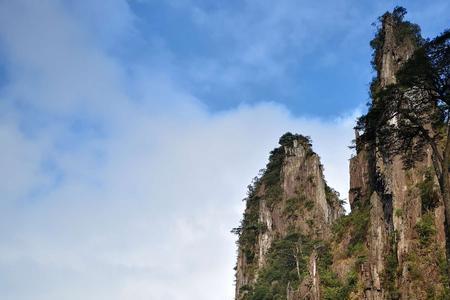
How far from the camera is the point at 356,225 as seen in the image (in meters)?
47.9

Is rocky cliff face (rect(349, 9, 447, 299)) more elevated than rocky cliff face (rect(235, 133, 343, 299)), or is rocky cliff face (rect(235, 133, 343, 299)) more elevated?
rocky cliff face (rect(235, 133, 343, 299))

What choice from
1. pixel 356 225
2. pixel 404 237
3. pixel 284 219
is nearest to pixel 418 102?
pixel 404 237

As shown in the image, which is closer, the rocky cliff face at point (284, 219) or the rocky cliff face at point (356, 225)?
the rocky cliff face at point (356, 225)

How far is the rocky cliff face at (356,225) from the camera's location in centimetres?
3444

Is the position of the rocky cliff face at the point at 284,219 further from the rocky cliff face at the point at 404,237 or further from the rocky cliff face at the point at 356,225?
the rocky cliff face at the point at 404,237

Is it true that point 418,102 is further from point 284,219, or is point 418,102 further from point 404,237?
point 284,219

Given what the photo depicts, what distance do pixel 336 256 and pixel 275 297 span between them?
76.3ft

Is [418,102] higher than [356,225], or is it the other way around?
[356,225]

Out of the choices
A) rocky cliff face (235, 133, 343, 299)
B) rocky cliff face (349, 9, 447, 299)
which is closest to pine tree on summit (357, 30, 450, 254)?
rocky cliff face (349, 9, 447, 299)

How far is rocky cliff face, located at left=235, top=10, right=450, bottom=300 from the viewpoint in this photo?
34438mm

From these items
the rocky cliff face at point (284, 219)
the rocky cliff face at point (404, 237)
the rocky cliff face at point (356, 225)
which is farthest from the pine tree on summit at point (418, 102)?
the rocky cliff face at point (284, 219)

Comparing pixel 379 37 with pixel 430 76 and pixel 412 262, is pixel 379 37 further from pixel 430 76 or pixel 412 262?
pixel 430 76

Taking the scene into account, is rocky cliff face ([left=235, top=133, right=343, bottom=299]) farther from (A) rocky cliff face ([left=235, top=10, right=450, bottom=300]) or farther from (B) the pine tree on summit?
(B) the pine tree on summit

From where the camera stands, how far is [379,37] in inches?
2292
